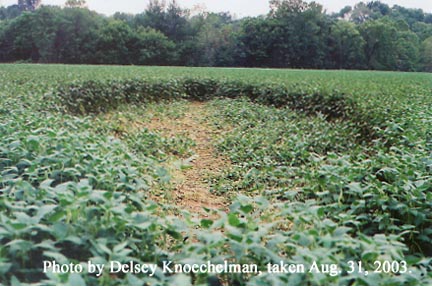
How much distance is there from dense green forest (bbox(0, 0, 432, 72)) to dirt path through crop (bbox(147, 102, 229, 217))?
3081 cm

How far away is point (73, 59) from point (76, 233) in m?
40.4

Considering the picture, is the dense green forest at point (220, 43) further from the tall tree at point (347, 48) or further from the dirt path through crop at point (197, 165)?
the dirt path through crop at point (197, 165)

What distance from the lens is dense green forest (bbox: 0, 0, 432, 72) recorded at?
40.4m

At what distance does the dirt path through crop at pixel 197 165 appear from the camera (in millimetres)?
→ 4609

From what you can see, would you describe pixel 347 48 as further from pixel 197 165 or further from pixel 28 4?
pixel 28 4

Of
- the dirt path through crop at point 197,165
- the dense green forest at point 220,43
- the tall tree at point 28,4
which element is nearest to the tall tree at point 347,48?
the dense green forest at point 220,43

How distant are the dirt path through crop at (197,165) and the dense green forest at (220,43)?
30810mm

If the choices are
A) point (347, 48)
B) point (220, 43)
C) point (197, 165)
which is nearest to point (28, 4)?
point (220, 43)

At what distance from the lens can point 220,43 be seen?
41531 mm

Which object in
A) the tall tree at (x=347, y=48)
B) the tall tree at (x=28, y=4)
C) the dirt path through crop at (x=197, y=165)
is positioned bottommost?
the dirt path through crop at (x=197, y=165)

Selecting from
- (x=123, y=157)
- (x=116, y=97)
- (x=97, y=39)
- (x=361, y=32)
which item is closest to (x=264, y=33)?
(x=361, y=32)

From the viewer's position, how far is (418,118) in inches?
210

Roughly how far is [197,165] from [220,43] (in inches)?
1439

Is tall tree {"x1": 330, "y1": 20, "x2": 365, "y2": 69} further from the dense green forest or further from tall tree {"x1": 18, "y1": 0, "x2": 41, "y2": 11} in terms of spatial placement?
tall tree {"x1": 18, "y1": 0, "x2": 41, "y2": 11}
